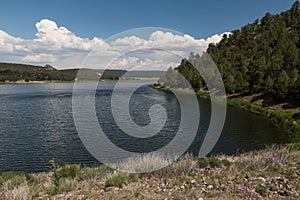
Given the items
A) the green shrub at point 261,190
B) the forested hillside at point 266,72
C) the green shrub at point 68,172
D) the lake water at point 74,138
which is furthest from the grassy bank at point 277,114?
the green shrub at point 68,172

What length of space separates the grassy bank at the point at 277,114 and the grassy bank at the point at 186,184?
2099 cm

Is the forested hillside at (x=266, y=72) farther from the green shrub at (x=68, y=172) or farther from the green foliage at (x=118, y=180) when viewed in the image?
the green foliage at (x=118, y=180)

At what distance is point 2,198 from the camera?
8.48m

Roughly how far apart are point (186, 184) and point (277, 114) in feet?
119

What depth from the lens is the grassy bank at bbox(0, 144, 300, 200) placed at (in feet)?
28.3

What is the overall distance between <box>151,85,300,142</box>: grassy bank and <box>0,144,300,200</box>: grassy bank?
20994 millimetres

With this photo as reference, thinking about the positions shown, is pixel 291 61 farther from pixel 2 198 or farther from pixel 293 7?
pixel 293 7

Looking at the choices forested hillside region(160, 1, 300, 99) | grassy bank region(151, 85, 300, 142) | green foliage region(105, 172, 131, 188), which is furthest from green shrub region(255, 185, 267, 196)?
forested hillside region(160, 1, 300, 99)

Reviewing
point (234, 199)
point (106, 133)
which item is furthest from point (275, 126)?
point (234, 199)

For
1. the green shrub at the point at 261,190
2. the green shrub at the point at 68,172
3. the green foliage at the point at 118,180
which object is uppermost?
the green shrub at the point at 261,190

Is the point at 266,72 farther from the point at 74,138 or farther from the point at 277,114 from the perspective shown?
the point at 74,138

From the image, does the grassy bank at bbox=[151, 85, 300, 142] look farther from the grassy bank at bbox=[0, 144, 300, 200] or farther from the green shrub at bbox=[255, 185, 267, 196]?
the green shrub at bbox=[255, 185, 267, 196]

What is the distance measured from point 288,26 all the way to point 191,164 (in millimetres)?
135076

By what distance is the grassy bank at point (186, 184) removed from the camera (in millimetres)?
8633
